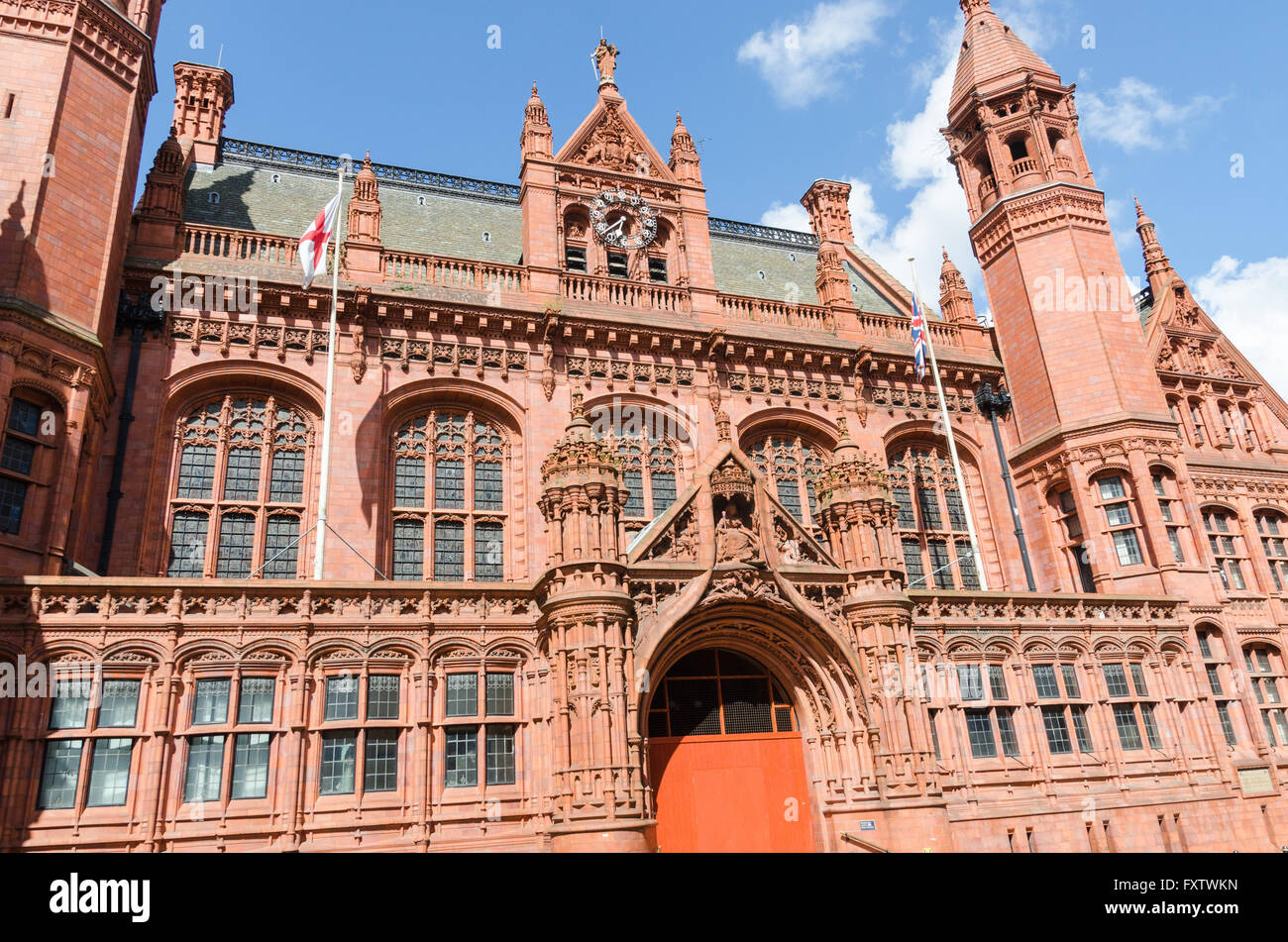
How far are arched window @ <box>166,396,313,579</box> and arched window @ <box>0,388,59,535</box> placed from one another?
3119 millimetres

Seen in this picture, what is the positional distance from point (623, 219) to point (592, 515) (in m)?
14.9

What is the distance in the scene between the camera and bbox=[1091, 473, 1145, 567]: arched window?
25.6m

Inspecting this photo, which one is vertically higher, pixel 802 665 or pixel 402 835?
pixel 802 665

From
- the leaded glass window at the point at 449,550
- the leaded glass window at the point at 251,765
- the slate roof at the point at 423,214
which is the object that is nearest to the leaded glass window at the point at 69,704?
the leaded glass window at the point at 251,765

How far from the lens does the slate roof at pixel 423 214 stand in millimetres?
28156

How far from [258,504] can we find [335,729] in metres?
7.58

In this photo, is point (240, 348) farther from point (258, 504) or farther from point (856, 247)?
point (856, 247)

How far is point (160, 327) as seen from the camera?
21.7 m

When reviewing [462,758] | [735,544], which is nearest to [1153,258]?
[735,544]

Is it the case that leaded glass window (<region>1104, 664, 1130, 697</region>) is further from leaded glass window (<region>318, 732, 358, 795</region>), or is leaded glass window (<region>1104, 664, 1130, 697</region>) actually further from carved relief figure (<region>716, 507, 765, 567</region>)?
leaded glass window (<region>318, 732, 358, 795</region>)

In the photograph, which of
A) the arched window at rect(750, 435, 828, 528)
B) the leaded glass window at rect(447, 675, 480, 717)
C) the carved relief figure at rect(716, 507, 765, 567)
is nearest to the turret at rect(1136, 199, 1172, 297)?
the arched window at rect(750, 435, 828, 528)
